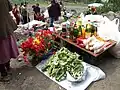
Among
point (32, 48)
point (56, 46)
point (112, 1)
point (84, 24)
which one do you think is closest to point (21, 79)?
point (32, 48)

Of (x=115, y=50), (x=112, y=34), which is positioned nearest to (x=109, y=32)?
(x=112, y=34)

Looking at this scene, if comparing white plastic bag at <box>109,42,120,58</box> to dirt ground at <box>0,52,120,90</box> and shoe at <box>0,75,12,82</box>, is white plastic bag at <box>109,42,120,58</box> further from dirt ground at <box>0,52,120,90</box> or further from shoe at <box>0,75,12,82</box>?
shoe at <box>0,75,12,82</box>

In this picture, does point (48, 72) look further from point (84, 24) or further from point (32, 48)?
point (84, 24)

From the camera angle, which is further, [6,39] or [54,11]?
[54,11]

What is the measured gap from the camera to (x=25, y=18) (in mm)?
8539

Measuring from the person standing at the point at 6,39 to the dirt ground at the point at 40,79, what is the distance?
18cm

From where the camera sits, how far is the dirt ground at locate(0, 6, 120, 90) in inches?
141

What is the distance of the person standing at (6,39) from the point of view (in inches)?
138

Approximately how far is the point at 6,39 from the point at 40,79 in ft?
2.88

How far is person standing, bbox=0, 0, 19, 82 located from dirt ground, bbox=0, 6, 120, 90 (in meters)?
0.18

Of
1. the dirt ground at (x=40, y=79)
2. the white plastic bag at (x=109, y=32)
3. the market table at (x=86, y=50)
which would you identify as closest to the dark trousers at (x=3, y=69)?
the dirt ground at (x=40, y=79)

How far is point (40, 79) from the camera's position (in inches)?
150

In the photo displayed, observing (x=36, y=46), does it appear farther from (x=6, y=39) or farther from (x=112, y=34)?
(x=112, y=34)

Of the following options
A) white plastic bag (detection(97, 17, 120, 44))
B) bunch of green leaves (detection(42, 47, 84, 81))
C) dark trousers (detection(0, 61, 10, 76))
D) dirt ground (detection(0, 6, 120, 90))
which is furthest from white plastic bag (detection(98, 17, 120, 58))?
dark trousers (detection(0, 61, 10, 76))
